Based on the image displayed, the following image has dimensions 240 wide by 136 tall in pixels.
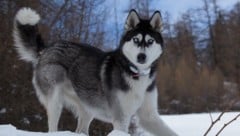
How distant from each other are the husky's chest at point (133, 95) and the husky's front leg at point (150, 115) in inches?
4.5

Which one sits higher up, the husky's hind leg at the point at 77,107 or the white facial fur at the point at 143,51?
the white facial fur at the point at 143,51

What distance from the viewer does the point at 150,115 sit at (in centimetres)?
527

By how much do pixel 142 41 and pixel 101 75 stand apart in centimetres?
79

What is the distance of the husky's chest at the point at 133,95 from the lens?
511 cm

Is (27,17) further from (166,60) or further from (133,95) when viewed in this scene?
(166,60)

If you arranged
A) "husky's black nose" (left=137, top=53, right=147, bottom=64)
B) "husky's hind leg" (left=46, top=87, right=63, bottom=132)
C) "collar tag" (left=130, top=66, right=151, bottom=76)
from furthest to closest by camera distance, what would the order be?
"husky's hind leg" (left=46, top=87, right=63, bottom=132)
"collar tag" (left=130, top=66, right=151, bottom=76)
"husky's black nose" (left=137, top=53, right=147, bottom=64)

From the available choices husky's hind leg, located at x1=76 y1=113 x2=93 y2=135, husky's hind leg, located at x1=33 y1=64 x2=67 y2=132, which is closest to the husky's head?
husky's hind leg, located at x1=33 y1=64 x2=67 y2=132

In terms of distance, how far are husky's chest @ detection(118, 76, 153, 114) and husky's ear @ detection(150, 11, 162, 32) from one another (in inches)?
24.8

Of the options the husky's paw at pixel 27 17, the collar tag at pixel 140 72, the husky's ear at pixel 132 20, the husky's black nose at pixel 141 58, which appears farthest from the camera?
the husky's paw at pixel 27 17

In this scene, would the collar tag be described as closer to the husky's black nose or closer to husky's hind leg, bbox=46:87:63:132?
the husky's black nose

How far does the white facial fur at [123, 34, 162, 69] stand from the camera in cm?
508

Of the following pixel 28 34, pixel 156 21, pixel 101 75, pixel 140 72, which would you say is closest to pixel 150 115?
pixel 140 72

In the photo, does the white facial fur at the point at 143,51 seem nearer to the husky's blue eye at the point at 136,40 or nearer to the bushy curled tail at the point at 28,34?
the husky's blue eye at the point at 136,40

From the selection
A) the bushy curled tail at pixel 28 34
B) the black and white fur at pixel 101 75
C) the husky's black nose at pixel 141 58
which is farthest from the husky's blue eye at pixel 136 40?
the bushy curled tail at pixel 28 34
